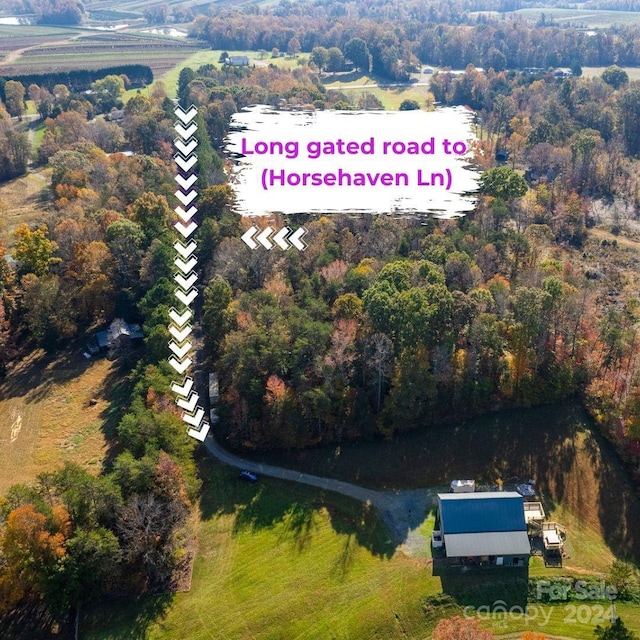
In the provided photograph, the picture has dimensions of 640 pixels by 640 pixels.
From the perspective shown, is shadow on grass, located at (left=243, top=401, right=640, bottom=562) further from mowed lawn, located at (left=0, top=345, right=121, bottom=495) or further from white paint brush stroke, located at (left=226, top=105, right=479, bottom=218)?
white paint brush stroke, located at (left=226, top=105, right=479, bottom=218)

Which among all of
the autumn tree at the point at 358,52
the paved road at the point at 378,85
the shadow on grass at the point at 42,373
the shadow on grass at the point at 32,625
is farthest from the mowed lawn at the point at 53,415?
the autumn tree at the point at 358,52

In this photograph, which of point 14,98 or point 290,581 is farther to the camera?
point 14,98

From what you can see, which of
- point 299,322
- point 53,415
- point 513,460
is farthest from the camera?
point 53,415

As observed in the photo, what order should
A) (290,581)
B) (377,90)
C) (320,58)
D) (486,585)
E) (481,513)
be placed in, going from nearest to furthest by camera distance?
(486,585) < (290,581) < (481,513) < (377,90) < (320,58)

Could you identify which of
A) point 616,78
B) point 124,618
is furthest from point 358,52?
point 124,618

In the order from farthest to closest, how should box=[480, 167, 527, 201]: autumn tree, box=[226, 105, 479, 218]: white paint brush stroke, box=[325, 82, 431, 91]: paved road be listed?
box=[325, 82, 431, 91]: paved road
box=[480, 167, 527, 201]: autumn tree
box=[226, 105, 479, 218]: white paint brush stroke

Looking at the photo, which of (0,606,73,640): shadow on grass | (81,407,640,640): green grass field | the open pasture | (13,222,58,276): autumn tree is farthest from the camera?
the open pasture

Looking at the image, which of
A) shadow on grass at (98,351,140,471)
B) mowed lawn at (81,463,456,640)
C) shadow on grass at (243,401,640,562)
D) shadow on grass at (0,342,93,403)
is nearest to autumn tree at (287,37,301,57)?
shadow on grass at (0,342,93,403)

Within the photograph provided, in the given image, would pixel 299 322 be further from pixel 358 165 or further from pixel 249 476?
pixel 358 165
